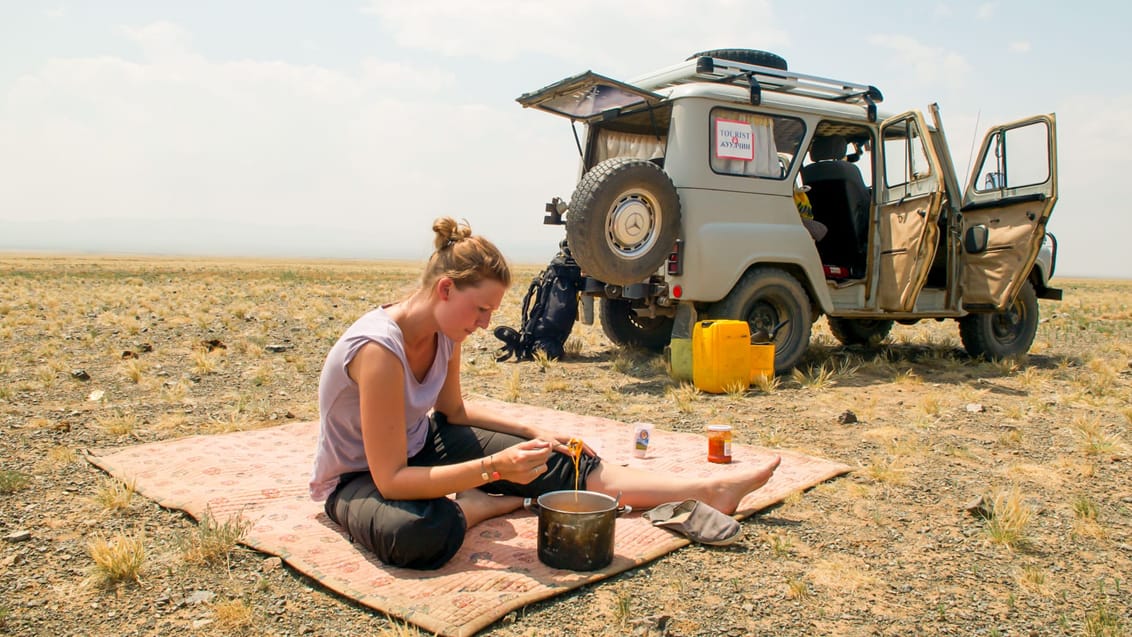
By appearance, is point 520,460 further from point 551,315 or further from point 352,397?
point 551,315

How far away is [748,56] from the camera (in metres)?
7.84

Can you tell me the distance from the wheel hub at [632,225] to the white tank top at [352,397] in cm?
346

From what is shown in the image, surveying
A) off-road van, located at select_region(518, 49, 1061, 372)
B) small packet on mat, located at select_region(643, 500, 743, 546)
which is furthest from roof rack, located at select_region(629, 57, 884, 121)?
small packet on mat, located at select_region(643, 500, 743, 546)

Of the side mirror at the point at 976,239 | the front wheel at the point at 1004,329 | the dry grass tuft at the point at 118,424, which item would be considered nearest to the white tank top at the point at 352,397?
the dry grass tuft at the point at 118,424

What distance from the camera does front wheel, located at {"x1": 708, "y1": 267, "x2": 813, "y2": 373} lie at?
7.19 metres

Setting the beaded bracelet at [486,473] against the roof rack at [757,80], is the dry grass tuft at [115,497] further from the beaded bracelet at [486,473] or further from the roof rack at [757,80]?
the roof rack at [757,80]

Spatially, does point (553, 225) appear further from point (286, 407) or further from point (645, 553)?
point (645, 553)

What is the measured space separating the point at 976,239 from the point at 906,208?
0.84 metres

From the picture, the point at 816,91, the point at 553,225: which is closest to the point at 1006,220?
the point at 816,91

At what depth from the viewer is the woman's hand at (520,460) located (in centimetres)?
288

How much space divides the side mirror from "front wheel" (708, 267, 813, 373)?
1677 millimetres

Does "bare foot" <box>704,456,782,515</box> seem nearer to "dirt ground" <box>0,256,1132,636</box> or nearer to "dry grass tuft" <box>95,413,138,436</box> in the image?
"dirt ground" <box>0,256,1132,636</box>

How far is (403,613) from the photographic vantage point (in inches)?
103

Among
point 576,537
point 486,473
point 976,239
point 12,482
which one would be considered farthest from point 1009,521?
point 976,239
